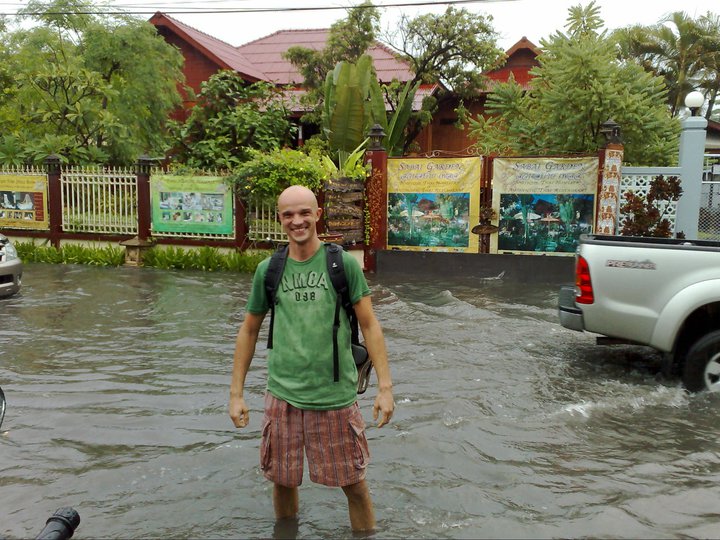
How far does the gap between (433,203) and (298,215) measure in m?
10.2

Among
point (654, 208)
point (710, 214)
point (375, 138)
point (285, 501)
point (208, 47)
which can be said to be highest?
point (208, 47)

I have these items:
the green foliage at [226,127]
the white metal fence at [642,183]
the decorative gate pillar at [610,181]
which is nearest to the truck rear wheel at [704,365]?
the decorative gate pillar at [610,181]

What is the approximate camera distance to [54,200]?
50.3 ft

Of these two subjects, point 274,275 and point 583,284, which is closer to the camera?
point 274,275

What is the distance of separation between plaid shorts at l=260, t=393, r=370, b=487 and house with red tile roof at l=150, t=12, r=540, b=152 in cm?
2029

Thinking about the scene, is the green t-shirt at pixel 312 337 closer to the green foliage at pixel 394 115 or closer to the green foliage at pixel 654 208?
the green foliage at pixel 654 208

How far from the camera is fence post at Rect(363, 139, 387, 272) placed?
13.3 m

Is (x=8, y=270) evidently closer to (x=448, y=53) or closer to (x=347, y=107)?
(x=347, y=107)

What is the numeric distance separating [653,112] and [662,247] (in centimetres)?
893

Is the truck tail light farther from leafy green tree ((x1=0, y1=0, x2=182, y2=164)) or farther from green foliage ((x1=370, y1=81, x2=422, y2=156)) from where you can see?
leafy green tree ((x1=0, y1=0, x2=182, y2=164))

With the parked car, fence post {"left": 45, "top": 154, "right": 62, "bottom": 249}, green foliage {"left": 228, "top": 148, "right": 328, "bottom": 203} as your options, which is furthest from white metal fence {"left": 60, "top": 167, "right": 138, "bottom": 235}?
the parked car

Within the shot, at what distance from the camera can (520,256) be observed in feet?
41.9

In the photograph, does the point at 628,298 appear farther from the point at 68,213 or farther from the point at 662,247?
the point at 68,213

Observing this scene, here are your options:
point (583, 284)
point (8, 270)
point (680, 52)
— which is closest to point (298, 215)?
point (583, 284)
